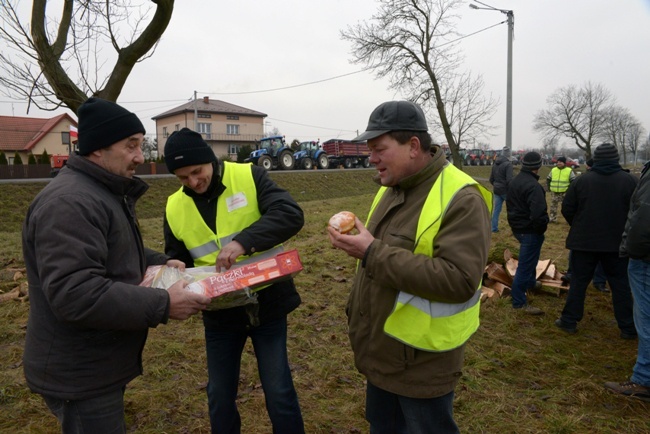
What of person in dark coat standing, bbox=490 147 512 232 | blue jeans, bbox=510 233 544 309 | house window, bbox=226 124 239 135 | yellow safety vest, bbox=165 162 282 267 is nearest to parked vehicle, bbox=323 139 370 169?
person in dark coat standing, bbox=490 147 512 232

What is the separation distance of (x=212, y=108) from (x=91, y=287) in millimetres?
60723

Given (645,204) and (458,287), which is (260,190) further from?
(645,204)

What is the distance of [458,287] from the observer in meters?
1.73

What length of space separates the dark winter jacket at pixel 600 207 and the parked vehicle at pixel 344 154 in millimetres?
26773

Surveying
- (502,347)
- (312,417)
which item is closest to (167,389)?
(312,417)

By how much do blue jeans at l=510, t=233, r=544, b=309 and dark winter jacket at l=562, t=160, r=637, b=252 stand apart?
0.53 m

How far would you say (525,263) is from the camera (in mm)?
5172

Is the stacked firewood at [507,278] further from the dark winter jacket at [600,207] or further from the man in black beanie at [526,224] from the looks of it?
the dark winter jacket at [600,207]

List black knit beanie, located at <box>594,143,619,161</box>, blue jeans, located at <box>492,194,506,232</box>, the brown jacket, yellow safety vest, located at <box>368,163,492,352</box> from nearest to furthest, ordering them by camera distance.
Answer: the brown jacket → yellow safety vest, located at <box>368,163,492,352</box> → black knit beanie, located at <box>594,143,619,161</box> → blue jeans, located at <box>492,194,506,232</box>

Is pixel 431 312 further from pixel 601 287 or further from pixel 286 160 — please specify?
pixel 286 160

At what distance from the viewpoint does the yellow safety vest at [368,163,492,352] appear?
1.85 metres

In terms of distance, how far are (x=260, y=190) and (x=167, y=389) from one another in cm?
204

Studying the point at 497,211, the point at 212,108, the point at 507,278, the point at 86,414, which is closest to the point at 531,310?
the point at 507,278

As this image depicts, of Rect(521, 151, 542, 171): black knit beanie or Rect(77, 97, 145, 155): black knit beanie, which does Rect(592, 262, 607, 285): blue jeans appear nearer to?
Rect(521, 151, 542, 171): black knit beanie
